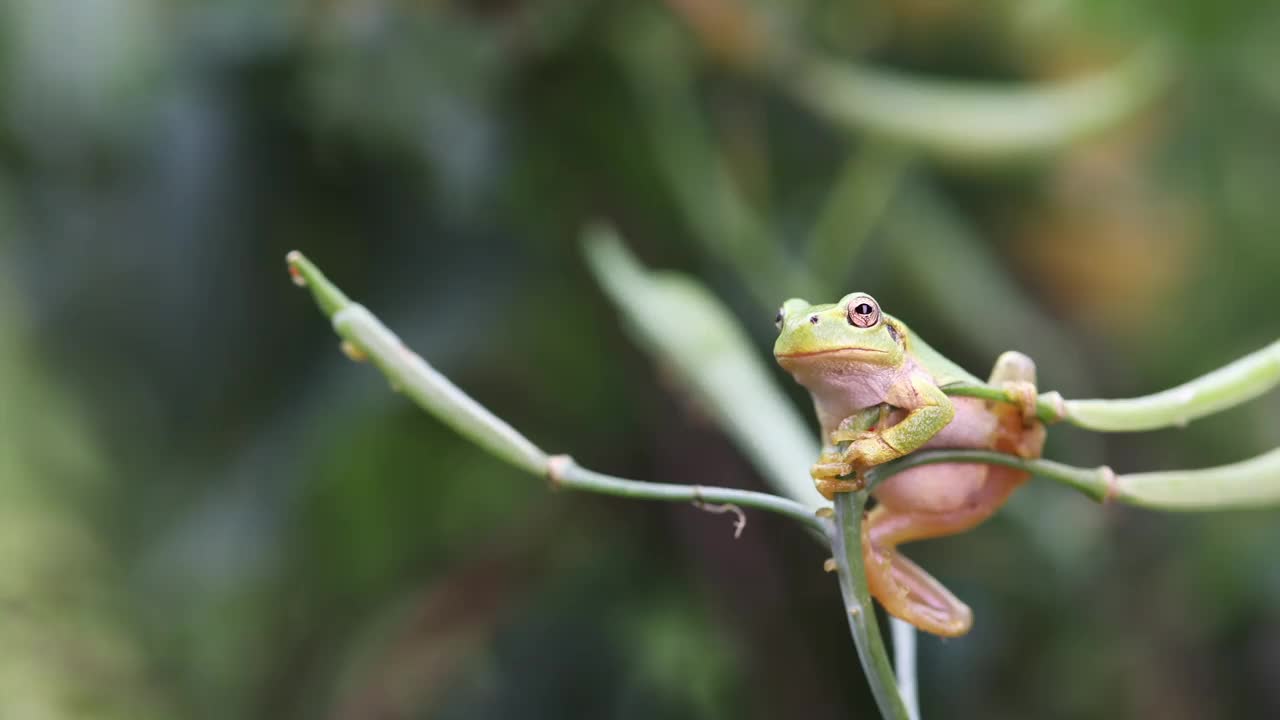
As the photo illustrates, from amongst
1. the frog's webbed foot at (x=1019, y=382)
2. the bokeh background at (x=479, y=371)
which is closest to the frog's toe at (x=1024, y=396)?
the frog's webbed foot at (x=1019, y=382)

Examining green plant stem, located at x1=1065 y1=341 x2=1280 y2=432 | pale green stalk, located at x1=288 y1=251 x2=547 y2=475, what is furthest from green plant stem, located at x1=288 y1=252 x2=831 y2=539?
green plant stem, located at x1=1065 y1=341 x2=1280 y2=432

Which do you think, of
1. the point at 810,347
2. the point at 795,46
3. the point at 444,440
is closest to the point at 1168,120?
the point at 795,46

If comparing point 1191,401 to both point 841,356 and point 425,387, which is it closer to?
point 841,356

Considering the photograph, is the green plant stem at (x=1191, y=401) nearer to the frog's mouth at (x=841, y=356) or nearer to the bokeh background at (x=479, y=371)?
the frog's mouth at (x=841, y=356)

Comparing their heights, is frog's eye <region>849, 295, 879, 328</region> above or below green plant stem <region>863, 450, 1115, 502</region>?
above

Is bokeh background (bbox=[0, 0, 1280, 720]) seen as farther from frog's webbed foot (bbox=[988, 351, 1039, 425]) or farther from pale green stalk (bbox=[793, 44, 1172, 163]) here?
frog's webbed foot (bbox=[988, 351, 1039, 425])

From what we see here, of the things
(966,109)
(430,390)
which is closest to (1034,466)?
(430,390)

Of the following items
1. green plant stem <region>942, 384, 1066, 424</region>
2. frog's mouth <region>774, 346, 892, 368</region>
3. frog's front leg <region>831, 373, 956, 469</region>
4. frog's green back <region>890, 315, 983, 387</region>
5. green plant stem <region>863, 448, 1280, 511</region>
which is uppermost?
frog's green back <region>890, 315, 983, 387</region>

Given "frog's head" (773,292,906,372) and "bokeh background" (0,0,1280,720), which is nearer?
"frog's head" (773,292,906,372)
